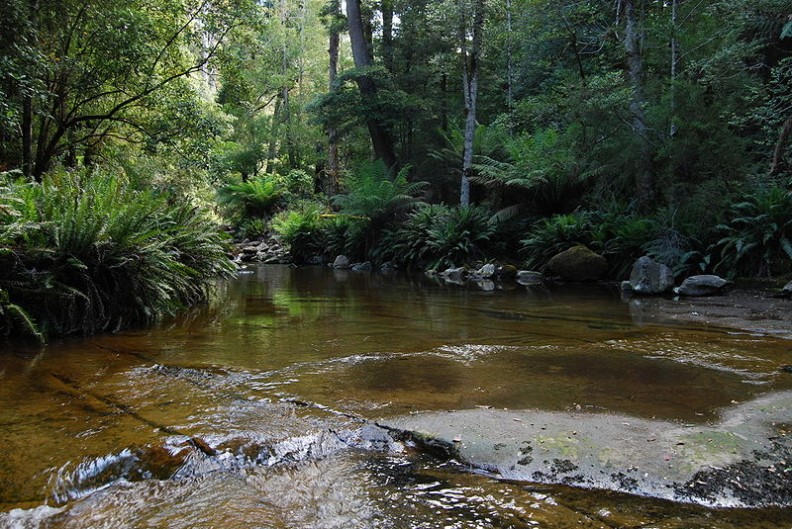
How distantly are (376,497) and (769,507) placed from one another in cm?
134

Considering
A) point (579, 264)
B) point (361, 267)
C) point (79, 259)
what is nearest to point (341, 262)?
point (361, 267)

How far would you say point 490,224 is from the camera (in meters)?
12.2

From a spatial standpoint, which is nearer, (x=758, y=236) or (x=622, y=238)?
(x=758, y=236)

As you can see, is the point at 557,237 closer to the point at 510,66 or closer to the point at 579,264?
the point at 579,264

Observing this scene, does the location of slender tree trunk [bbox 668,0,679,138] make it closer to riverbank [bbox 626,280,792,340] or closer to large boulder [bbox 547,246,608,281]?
large boulder [bbox 547,246,608,281]

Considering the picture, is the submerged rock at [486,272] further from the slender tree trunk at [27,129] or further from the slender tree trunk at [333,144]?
the slender tree trunk at [333,144]

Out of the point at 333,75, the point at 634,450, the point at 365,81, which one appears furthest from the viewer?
the point at 333,75

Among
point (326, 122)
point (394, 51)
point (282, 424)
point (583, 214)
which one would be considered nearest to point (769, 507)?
point (282, 424)

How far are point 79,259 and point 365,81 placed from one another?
13.0 metres

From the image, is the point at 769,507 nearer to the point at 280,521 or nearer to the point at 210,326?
the point at 280,521

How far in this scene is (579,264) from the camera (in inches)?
369

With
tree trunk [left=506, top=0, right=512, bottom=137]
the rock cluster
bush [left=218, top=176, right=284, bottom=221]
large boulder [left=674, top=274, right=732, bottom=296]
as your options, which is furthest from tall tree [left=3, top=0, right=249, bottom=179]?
bush [left=218, top=176, right=284, bottom=221]

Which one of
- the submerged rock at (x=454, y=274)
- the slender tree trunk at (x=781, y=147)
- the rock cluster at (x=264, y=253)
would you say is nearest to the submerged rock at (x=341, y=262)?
the rock cluster at (x=264, y=253)

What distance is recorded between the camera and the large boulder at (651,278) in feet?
24.8
